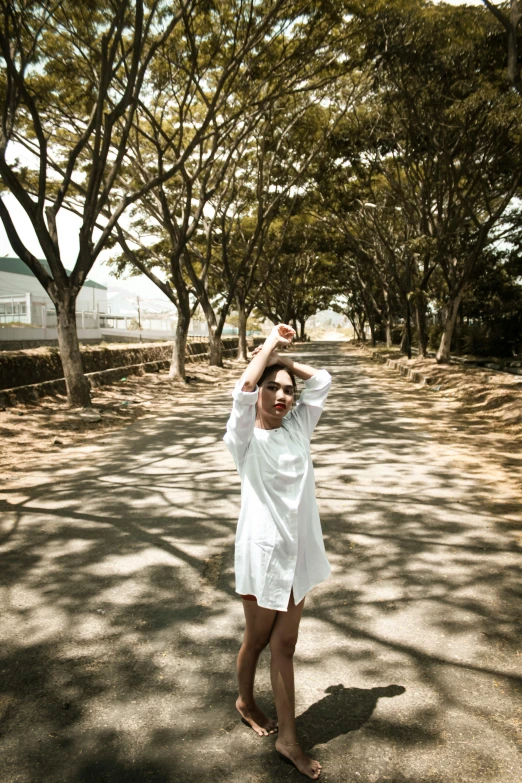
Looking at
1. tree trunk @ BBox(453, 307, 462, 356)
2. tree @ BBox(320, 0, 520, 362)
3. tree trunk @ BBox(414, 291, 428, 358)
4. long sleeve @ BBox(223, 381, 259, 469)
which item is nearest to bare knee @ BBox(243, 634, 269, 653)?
long sleeve @ BBox(223, 381, 259, 469)

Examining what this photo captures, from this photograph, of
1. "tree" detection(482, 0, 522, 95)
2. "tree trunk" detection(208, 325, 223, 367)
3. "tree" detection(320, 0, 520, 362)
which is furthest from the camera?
"tree trunk" detection(208, 325, 223, 367)

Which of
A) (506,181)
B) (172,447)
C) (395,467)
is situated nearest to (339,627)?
(395,467)

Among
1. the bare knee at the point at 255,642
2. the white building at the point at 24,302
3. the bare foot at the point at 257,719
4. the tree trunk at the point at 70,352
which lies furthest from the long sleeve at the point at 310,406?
the white building at the point at 24,302

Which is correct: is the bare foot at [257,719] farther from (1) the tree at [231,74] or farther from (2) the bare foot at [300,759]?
A: (1) the tree at [231,74]

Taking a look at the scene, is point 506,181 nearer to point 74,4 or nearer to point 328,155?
point 328,155

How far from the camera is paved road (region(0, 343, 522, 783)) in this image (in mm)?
2607

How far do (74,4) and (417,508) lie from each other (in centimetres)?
1049

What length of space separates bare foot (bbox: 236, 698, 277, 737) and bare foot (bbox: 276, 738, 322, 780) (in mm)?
191

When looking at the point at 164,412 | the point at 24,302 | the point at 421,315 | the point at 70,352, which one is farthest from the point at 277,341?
the point at 24,302

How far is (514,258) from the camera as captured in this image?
26703 millimetres

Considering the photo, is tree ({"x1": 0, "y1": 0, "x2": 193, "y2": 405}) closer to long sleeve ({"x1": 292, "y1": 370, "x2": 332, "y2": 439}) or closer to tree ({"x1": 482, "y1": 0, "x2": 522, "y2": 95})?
tree ({"x1": 482, "y1": 0, "x2": 522, "y2": 95})

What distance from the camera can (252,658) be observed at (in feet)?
9.02

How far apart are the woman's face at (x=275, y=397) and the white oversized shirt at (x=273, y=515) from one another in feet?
0.22

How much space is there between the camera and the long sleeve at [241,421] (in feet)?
8.66
